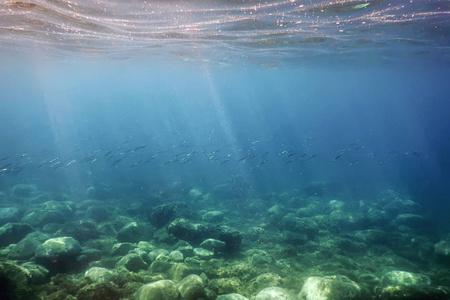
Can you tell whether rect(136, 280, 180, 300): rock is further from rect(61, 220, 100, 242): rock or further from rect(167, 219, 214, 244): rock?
rect(61, 220, 100, 242): rock

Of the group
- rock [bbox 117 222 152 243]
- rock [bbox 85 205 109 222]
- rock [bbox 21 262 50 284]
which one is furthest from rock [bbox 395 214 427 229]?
rock [bbox 85 205 109 222]

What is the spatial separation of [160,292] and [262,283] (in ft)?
9.84

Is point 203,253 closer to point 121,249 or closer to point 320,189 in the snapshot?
point 121,249

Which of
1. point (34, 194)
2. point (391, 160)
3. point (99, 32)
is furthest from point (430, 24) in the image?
point (391, 160)

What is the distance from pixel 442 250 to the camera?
9.52m

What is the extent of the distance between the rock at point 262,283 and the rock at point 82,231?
7597mm

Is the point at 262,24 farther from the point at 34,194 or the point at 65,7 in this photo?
the point at 34,194

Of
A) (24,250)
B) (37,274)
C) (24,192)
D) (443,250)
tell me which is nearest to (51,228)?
(24,250)

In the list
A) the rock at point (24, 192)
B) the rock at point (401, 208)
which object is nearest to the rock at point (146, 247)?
the rock at point (401, 208)

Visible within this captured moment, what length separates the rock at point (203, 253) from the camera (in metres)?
8.59

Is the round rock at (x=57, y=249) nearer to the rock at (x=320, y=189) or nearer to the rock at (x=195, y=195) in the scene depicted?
the rock at (x=195, y=195)

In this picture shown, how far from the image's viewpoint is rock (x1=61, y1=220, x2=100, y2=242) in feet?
33.5

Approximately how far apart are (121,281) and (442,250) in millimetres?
11993

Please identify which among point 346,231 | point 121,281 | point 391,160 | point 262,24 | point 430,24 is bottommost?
point 391,160
